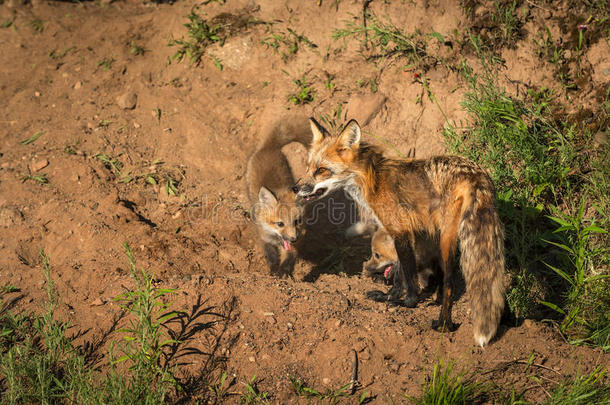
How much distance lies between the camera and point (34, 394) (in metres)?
2.94

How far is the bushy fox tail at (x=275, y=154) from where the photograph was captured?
20.4 ft

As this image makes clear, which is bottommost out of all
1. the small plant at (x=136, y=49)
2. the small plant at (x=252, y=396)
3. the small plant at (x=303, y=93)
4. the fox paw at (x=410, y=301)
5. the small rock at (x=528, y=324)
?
the fox paw at (x=410, y=301)

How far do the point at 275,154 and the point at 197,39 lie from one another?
2.40 m

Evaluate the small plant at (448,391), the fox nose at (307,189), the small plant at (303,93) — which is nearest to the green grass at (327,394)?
the small plant at (448,391)

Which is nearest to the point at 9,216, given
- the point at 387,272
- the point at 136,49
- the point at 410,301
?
the point at 136,49

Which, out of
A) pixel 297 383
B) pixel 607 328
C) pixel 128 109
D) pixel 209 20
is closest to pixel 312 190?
pixel 297 383

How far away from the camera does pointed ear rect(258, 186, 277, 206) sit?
18.8 ft

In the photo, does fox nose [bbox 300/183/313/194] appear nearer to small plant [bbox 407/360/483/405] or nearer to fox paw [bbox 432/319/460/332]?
fox paw [bbox 432/319/460/332]

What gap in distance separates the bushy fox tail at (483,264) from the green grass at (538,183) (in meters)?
0.86

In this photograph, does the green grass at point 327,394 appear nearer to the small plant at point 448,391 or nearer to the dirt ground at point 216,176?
the dirt ground at point 216,176

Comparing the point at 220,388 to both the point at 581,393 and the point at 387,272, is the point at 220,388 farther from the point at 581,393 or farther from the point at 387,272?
the point at 387,272

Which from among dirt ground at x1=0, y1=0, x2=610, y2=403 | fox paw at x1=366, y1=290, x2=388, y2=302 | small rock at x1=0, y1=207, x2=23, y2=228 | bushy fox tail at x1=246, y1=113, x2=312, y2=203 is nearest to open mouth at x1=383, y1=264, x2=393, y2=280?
dirt ground at x1=0, y1=0, x2=610, y2=403

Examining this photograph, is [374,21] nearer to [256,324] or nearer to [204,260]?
[204,260]

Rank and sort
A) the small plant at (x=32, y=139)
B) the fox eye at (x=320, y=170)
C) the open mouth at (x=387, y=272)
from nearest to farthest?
the fox eye at (x=320, y=170) < the open mouth at (x=387, y=272) < the small plant at (x=32, y=139)
